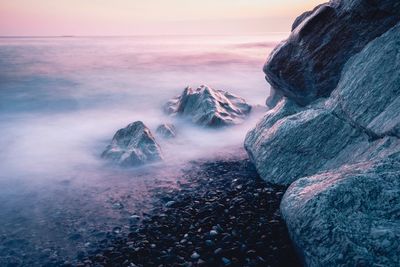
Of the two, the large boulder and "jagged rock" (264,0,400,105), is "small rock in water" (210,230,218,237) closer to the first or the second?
the large boulder

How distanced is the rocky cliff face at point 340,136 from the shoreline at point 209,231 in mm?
649

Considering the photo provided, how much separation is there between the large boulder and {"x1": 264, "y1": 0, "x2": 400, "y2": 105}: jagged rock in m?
0.33

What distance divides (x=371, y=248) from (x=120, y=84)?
32.6 meters

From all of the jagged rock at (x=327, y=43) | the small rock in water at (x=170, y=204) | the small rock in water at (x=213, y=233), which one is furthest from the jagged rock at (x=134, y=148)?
the small rock in water at (x=213, y=233)

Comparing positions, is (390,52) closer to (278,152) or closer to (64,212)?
(278,152)

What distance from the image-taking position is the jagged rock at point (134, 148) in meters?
11.3

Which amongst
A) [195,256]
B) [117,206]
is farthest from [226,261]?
[117,206]

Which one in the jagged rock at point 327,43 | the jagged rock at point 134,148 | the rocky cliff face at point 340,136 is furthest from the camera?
the jagged rock at point 134,148

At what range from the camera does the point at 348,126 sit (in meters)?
7.53

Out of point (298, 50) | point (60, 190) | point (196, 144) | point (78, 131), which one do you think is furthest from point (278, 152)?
point (78, 131)

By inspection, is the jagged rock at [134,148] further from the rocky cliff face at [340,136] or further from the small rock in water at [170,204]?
the rocky cliff face at [340,136]

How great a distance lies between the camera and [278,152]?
8.59 m

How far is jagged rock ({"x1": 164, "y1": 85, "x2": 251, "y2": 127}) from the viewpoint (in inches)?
599

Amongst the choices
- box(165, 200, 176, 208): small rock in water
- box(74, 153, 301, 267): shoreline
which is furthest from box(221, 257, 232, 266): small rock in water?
box(165, 200, 176, 208): small rock in water
